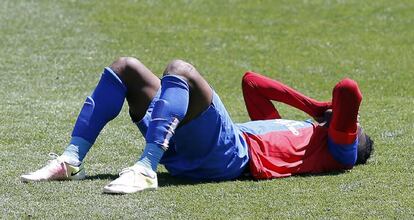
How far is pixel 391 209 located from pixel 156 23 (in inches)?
411

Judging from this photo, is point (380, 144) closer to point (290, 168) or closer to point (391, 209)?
point (290, 168)

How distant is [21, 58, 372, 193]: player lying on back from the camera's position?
5.96 metres

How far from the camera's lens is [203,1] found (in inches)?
681

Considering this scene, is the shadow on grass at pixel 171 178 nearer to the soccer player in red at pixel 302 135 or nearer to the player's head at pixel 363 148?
the soccer player in red at pixel 302 135

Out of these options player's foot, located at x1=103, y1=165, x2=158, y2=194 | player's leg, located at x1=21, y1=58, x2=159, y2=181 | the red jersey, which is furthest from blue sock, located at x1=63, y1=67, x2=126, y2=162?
the red jersey

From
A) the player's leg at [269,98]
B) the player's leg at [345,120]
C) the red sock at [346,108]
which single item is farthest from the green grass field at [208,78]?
the player's leg at [269,98]

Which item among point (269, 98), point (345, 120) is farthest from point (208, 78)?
point (345, 120)

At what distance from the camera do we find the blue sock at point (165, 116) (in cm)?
591

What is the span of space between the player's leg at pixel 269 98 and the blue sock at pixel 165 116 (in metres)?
1.08

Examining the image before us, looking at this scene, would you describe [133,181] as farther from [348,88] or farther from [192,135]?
[348,88]

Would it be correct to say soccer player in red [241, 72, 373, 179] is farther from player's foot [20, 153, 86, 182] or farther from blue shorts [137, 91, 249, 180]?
player's foot [20, 153, 86, 182]

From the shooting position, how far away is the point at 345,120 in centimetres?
640

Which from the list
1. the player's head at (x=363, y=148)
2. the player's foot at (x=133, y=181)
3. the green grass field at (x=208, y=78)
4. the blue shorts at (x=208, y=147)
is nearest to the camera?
the green grass field at (x=208, y=78)

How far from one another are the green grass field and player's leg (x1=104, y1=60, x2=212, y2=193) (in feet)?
0.32
